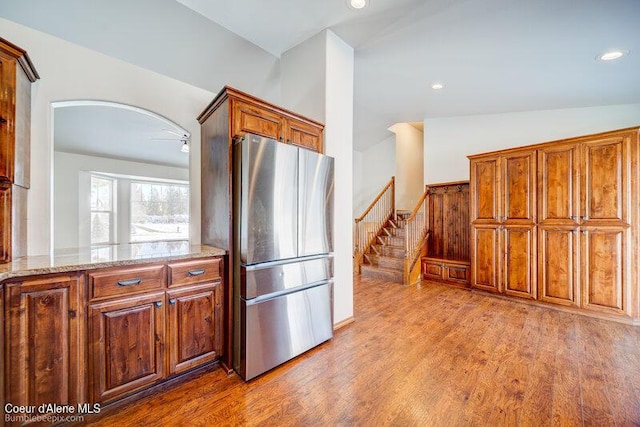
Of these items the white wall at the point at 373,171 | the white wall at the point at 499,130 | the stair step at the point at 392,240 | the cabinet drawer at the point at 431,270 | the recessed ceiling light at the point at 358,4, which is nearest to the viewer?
the recessed ceiling light at the point at 358,4

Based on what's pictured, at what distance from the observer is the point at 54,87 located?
2.03 m

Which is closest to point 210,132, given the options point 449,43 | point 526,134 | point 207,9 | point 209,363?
point 207,9

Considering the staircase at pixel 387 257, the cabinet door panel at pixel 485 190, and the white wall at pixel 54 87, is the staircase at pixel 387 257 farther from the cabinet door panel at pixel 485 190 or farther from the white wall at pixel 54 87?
the white wall at pixel 54 87

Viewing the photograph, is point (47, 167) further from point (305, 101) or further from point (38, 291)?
point (305, 101)

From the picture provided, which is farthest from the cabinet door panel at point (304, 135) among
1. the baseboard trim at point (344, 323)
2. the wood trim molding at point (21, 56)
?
the baseboard trim at point (344, 323)

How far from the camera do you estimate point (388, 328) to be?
286 centimetres

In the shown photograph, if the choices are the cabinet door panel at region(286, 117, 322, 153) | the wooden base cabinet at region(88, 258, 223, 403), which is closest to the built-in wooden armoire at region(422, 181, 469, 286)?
the cabinet door panel at region(286, 117, 322, 153)

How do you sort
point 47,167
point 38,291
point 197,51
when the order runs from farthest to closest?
point 197,51 < point 47,167 < point 38,291

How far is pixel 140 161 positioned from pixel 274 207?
17.6 ft

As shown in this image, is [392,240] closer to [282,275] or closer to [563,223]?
[563,223]

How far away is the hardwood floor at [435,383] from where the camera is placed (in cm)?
159

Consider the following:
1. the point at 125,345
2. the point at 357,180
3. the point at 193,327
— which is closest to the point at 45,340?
the point at 125,345

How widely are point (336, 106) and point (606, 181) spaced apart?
11.0 feet

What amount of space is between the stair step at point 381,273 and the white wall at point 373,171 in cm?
290
